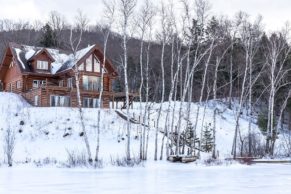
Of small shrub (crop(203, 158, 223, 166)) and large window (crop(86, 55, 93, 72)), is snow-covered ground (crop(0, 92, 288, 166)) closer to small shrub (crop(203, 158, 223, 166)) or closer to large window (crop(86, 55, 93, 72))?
small shrub (crop(203, 158, 223, 166))

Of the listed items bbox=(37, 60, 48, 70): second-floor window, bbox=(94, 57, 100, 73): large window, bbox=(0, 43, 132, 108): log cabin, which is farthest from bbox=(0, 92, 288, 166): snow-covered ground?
bbox=(94, 57, 100, 73): large window

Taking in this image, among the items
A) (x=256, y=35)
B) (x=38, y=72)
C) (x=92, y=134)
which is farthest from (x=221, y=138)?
(x=38, y=72)

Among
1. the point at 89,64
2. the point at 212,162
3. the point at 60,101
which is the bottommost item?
the point at 212,162

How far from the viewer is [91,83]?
4200 cm

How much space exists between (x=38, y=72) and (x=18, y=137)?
1211 cm

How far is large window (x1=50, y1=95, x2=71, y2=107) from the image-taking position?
39375 millimetres

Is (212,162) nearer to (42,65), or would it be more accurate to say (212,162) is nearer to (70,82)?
(70,82)

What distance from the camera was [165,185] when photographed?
14.3 metres

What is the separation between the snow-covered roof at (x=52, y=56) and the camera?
42312mm

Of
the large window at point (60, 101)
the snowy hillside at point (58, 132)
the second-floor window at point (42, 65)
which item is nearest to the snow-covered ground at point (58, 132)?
the snowy hillside at point (58, 132)

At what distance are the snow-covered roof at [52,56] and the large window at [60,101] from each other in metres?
3.20

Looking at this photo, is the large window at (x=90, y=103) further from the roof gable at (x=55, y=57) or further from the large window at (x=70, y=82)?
the roof gable at (x=55, y=57)

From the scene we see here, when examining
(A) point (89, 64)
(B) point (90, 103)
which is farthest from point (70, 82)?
(B) point (90, 103)

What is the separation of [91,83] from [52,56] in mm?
5400
